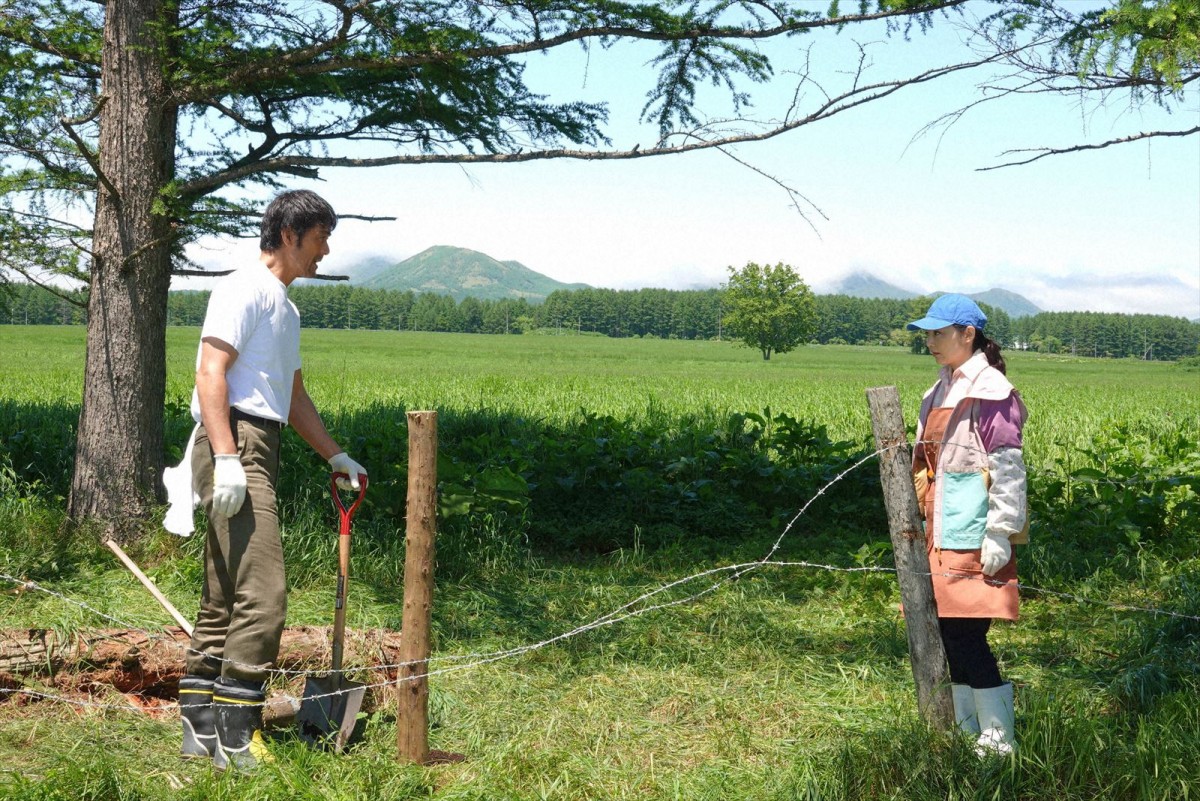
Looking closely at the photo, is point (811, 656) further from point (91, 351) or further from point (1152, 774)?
point (91, 351)

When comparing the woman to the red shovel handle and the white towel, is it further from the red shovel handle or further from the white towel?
the white towel

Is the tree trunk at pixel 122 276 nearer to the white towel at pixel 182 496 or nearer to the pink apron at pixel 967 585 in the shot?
the white towel at pixel 182 496

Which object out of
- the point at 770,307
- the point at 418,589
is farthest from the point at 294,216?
the point at 770,307

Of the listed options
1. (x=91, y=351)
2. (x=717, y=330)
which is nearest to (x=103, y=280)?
(x=91, y=351)

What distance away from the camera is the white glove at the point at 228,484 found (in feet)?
11.0

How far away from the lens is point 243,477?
3393 millimetres

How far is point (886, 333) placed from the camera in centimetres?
13600

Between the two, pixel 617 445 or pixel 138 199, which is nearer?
pixel 138 199

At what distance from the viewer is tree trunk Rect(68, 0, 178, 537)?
20.5 feet

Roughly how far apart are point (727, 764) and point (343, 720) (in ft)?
4.85

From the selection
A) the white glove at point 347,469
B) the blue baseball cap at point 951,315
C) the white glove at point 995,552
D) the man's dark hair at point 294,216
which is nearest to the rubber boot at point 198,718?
the white glove at point 347,469

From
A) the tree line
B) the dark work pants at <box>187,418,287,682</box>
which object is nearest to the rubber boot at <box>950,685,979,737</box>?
the dark work pants at <box>187,418,287,682</box>

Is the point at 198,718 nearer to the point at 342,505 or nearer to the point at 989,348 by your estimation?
the point at 342,505

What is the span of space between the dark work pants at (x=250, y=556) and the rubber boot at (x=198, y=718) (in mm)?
144
